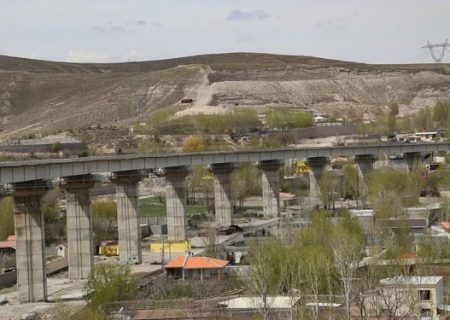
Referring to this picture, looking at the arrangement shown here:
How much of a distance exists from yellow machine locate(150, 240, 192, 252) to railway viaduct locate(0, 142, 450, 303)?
319cm

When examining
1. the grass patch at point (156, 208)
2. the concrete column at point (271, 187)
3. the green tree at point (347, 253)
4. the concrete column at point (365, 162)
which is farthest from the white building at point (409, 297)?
the concrete column at point (365, 162)

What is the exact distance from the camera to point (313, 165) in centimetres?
9419

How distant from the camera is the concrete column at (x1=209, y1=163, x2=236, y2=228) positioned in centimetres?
7956

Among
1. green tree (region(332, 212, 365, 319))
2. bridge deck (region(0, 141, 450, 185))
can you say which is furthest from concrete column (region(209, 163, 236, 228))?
green tree (region(332, 212, 365, 319))

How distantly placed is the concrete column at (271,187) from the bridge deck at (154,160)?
108cm

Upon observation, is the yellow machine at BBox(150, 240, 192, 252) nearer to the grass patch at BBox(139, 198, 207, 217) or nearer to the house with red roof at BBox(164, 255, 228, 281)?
the house with red roof at BBox(164, 255, 228, 281)

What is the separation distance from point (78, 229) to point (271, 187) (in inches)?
1360

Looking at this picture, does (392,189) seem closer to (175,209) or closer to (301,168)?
(175,209)

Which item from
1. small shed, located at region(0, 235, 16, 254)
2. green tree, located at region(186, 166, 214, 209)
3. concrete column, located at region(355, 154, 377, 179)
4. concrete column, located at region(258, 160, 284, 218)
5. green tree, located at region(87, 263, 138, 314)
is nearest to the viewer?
green tree, located at region(87, 263, 138, 314)

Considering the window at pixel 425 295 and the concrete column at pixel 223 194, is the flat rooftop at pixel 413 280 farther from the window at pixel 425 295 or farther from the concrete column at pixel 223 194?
the concrete column at pixel 223 194

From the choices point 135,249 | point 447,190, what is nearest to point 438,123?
point 447,190

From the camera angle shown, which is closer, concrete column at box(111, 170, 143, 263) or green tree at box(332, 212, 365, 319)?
green tree at box(332, 212, 365, 319)

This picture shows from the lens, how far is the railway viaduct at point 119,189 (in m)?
47.4

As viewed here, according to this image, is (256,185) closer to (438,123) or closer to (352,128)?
(352,128)
